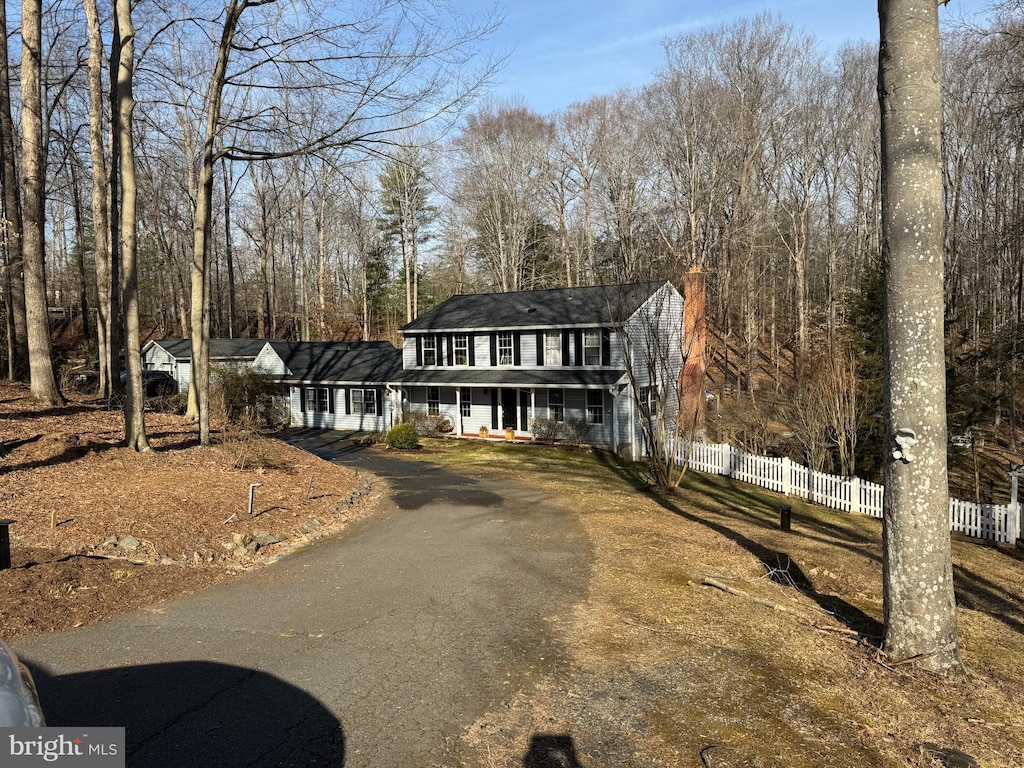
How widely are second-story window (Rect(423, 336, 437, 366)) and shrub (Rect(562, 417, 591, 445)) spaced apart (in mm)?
7369

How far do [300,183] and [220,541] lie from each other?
37523 mm

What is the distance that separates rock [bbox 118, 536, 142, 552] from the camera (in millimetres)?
7965

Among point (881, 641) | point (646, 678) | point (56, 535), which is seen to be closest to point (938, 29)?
point (881, 641)

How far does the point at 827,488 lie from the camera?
1661cm

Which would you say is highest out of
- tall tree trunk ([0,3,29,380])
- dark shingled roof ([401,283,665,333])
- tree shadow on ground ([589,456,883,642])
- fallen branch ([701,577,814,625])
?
tall tree trunk ([0,3,29,380])

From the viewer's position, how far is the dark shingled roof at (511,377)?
23.7m

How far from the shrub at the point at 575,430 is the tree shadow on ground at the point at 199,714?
769 inches

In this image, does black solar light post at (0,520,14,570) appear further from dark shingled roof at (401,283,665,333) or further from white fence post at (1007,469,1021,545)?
dark shingled roof at (401,283,665,333)

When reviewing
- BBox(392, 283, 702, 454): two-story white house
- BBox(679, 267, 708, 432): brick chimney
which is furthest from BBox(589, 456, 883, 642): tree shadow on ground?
BBox(392, 283, 702, 454): two-story white house

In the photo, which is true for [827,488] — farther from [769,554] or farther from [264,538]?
[264,538]

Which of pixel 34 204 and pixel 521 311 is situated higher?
pixel 34 204

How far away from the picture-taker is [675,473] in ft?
60.2

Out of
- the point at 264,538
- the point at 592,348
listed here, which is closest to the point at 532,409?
the point at 592,348

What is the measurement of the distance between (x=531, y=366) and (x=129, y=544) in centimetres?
1897
